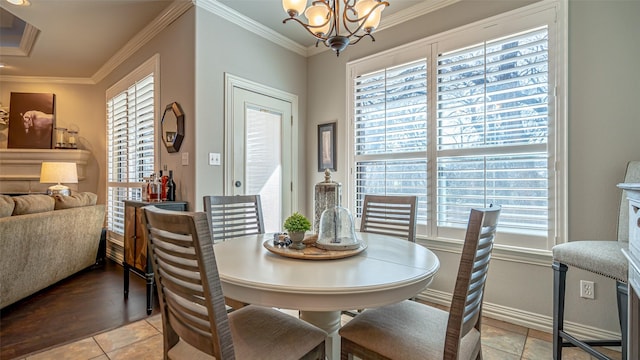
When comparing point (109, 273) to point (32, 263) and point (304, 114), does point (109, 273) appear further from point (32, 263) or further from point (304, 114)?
point (304, 114)

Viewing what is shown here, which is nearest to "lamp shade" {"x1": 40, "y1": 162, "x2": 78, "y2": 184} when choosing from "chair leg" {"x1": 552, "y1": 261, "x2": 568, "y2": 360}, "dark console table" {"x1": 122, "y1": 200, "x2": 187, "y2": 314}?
"dark console table" {"x1": 122, "y1": 200, "x2": 187, "y2": 314}

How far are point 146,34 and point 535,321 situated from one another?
15.2 ft

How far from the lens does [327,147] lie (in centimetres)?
354

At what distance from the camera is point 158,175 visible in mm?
3070

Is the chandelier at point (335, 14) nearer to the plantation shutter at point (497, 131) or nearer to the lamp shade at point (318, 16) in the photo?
the lamp shade at point (318, 16)

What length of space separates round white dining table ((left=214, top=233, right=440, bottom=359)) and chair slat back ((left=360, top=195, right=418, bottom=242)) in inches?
23.9

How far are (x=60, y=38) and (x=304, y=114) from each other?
10.1ft

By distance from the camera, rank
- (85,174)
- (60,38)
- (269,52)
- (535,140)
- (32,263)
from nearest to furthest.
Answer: (535,140) → (32,263) → (269,52) → (60,38) → (85,174)

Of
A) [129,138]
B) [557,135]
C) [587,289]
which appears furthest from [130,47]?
[587,289]

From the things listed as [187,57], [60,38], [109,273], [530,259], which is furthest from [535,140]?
[60,38]

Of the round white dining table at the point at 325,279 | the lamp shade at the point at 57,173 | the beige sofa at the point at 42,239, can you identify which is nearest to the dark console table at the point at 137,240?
the beige sofa at the point at 42,239

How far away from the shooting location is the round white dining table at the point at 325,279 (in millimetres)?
1011

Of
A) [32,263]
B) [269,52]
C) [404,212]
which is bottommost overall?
[32,263]

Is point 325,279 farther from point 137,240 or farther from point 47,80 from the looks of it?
point 47,80
